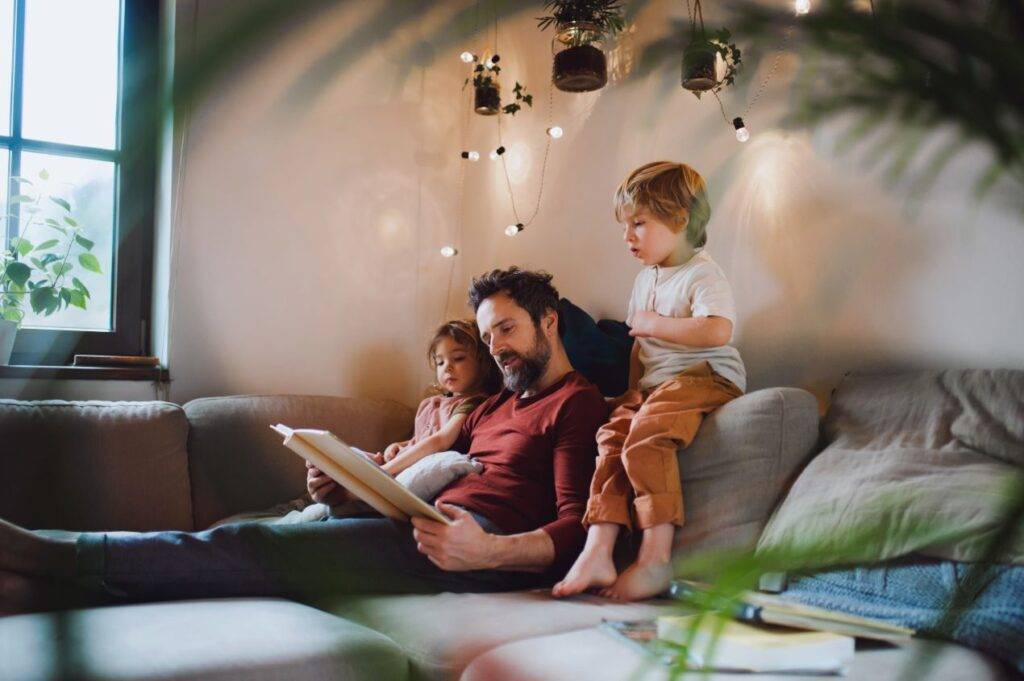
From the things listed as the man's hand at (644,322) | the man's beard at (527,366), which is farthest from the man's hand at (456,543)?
the man's hand at (644,322)

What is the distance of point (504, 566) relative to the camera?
172cm

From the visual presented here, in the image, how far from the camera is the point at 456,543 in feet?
5.40

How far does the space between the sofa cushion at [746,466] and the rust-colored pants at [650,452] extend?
1.8 inches

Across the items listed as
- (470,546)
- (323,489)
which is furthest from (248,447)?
(470,546)

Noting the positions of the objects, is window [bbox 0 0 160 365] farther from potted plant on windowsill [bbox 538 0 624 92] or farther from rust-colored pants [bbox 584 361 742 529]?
potted plant on windowsill [bbox 538 0 624 92]

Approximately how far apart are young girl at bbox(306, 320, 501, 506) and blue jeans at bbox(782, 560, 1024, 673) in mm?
1075

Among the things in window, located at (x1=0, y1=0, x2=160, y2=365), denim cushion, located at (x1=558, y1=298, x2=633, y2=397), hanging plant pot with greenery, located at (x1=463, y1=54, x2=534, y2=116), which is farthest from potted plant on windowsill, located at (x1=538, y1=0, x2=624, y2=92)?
window, located at (x1=0, y1=0, x2=160, y2=365)

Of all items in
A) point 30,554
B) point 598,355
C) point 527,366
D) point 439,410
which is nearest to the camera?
point 30,554

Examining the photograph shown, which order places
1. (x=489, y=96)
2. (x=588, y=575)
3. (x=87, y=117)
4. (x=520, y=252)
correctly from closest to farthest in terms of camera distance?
(x=87, y=117), (x=588, y=575), (x=489, y=96), (x=520, y=252)

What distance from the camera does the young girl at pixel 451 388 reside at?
235 cm

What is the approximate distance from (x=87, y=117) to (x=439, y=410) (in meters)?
2.37

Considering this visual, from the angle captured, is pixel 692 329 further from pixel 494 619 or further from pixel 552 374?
pixel 494 619

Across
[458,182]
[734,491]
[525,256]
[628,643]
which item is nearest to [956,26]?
[628,643]

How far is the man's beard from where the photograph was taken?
2.11 meters
